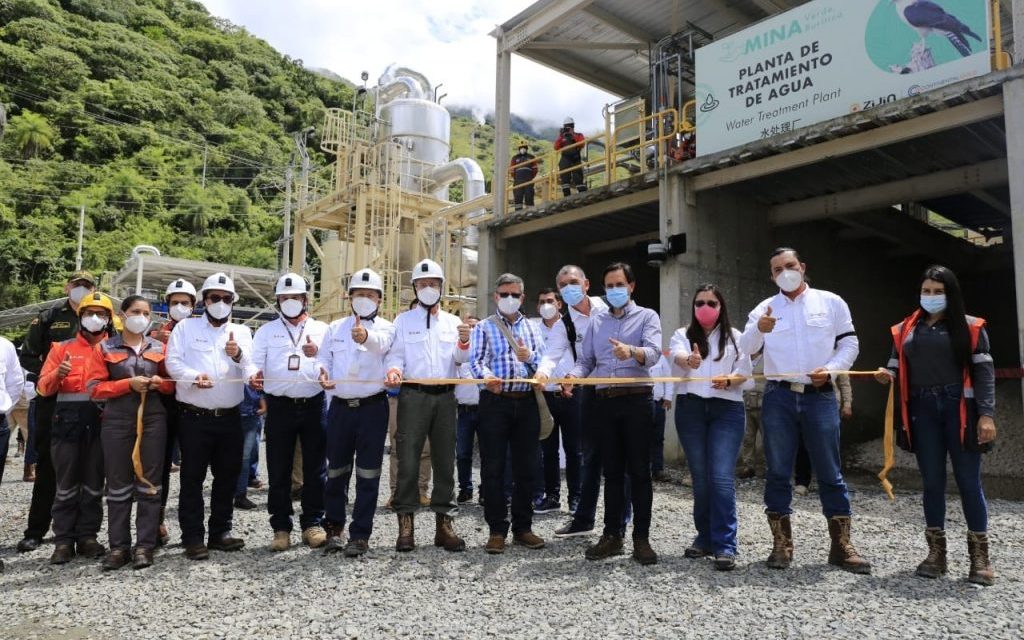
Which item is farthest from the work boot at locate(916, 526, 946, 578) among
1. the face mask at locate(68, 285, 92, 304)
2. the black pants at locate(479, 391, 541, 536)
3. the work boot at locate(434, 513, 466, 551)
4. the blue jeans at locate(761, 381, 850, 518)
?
the face mask at locate(68, 285, 92, 304)

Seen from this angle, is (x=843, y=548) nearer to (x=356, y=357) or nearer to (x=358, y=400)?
(x=358, y=400)

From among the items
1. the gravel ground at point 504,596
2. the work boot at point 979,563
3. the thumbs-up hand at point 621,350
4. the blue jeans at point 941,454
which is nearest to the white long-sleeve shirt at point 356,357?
the gravel ground at point 504,596

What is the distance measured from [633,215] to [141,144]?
46075mm

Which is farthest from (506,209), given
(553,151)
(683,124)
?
(683,124)

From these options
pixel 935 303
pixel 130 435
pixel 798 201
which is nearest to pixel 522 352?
pixel 935 303

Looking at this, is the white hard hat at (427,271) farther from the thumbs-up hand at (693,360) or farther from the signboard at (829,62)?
the signboard at (829,62)

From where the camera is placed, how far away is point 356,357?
4805 mm

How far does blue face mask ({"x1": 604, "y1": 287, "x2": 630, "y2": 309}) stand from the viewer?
4.56 meters

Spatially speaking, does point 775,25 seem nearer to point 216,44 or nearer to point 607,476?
point 607,476

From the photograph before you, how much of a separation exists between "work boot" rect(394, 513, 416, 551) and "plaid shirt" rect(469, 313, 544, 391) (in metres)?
1.17

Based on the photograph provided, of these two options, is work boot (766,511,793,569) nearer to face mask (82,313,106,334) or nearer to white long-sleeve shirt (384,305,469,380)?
white long-sleeve shirt (384,305,469,380)

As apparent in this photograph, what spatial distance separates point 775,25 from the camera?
9445 millimetres

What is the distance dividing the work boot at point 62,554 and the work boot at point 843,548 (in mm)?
5244

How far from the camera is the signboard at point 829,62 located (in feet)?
25.7
